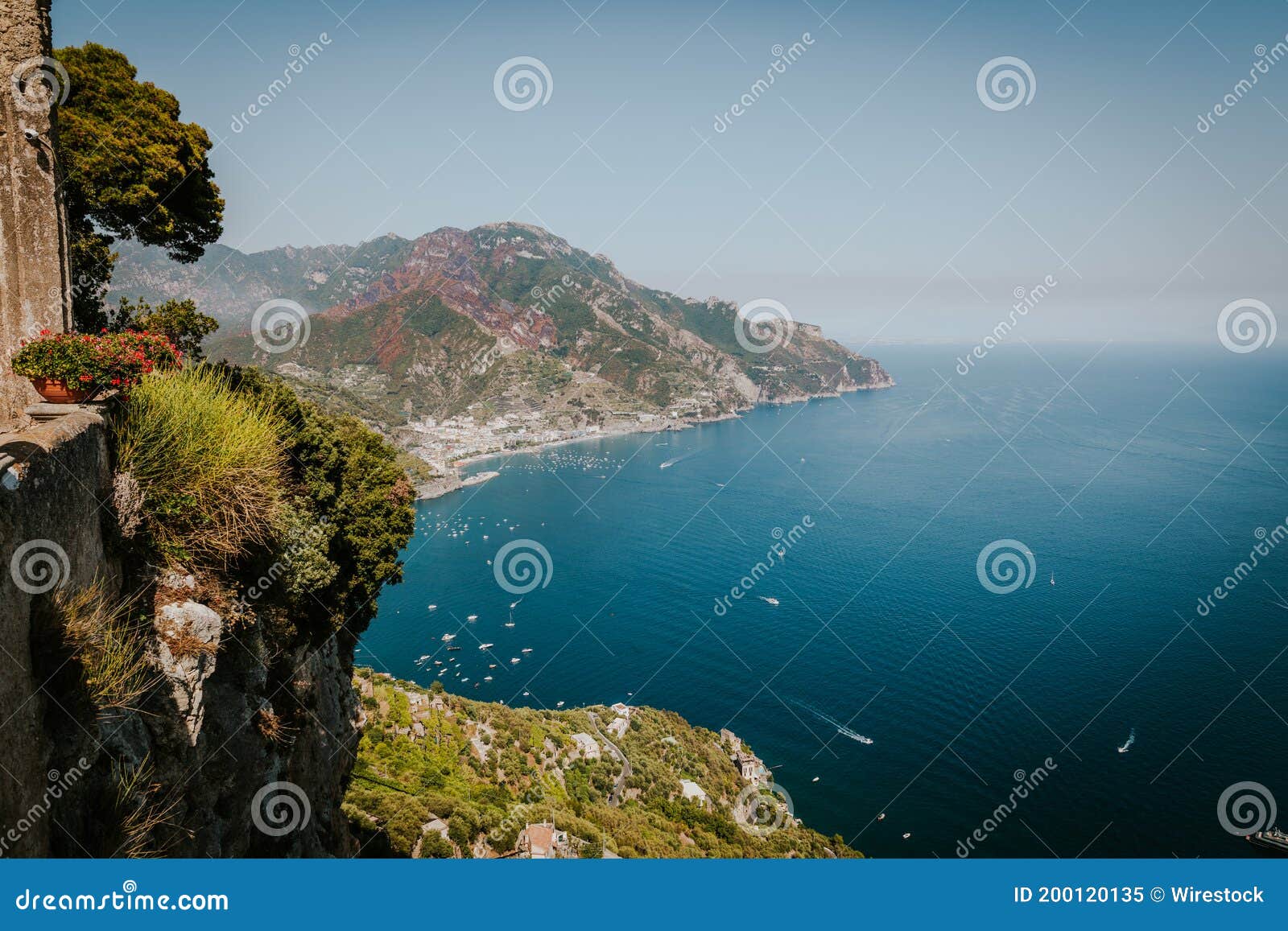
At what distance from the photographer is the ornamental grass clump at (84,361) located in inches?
225

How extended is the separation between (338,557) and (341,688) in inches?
126

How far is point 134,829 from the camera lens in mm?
5051

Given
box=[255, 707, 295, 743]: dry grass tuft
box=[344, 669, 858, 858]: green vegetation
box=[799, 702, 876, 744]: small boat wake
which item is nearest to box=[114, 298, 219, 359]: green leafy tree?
box=[255, 707, 295, 743]: dry grass tuft

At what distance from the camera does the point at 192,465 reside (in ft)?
20.8

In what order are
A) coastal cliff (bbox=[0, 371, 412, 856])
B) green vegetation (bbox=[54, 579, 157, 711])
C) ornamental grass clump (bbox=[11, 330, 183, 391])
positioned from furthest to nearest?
ornamental grass clump (bbox=[11, 330, 183, 391]), green vegetation (bbox=[54, 579, 157, 711]), coastal cliff (bbox=[0, 371, 412, 856])

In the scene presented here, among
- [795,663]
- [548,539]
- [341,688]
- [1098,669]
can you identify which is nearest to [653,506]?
[548,539]

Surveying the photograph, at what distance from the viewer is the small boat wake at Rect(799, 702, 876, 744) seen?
139 ft

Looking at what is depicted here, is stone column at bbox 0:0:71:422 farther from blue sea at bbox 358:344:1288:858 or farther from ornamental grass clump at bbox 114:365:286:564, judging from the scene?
blue sea at bbox 358:344:1288:858

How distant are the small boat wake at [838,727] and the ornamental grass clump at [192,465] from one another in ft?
143

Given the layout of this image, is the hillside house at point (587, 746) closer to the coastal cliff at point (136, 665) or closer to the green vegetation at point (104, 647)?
the coastal cliff at point (136, 665)

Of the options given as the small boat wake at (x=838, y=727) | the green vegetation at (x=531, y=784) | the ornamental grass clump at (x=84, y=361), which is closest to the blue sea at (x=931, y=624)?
the small boat wake at (x=838, y=727)

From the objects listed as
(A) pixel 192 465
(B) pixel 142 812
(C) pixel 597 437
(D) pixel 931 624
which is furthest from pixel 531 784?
(C) pixel 597 437

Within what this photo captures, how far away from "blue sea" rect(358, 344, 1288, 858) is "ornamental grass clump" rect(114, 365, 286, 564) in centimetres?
3764

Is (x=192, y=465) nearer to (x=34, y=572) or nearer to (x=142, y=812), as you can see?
(x=34, y=572)
